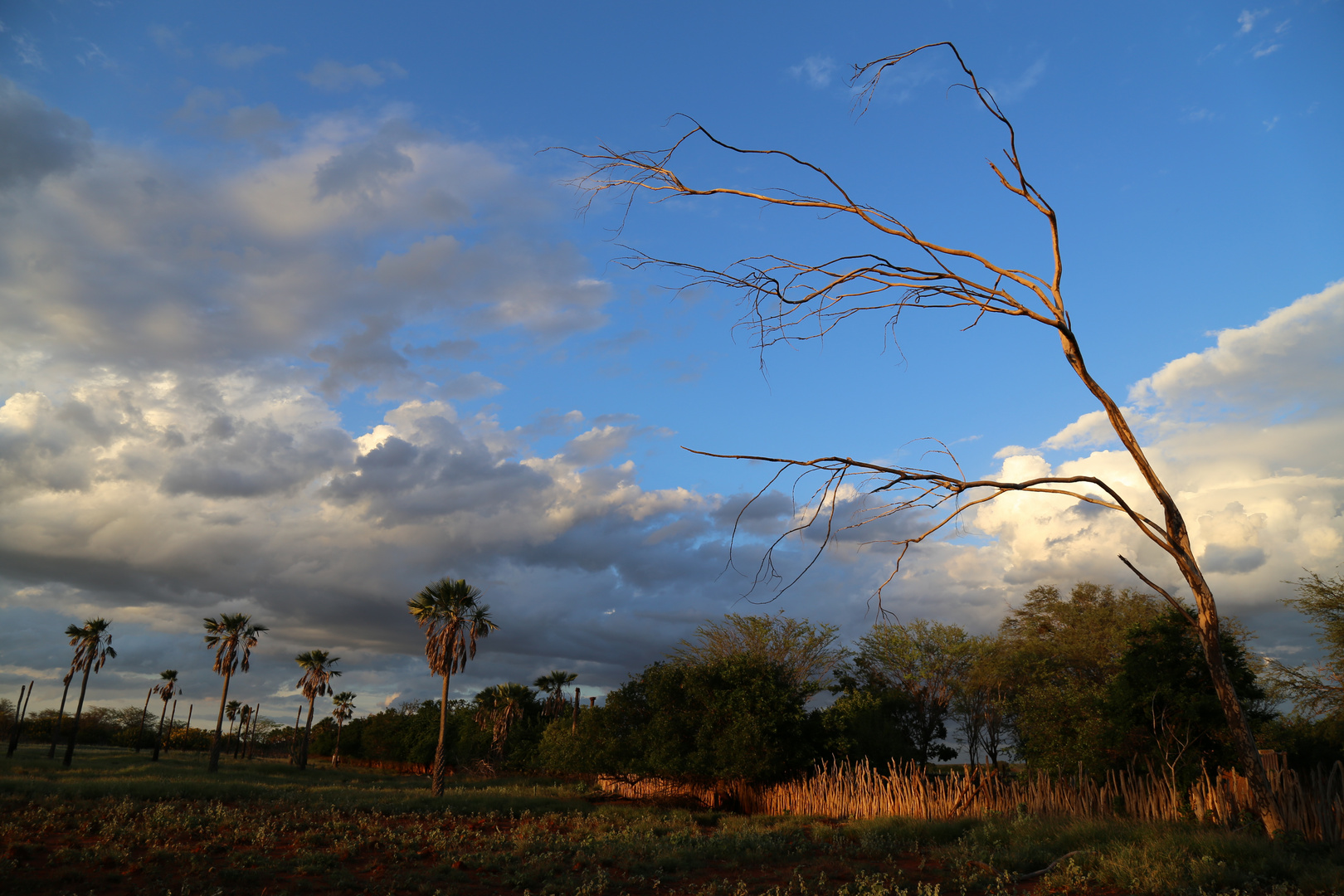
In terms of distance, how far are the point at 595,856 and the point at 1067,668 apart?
28.1 metres

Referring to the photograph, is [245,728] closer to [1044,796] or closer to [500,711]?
[500,711]

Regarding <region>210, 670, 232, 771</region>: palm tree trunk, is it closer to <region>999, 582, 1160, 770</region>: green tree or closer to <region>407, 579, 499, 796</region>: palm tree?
<region>407, 579, 499, 796</region>: palm tree

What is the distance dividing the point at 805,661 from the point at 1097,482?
34939mm

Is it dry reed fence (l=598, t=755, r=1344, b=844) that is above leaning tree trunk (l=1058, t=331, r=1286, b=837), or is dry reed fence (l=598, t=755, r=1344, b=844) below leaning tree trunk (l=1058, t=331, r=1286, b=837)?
below

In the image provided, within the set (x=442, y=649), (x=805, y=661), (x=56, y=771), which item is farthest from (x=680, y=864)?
(x=56, y=771)

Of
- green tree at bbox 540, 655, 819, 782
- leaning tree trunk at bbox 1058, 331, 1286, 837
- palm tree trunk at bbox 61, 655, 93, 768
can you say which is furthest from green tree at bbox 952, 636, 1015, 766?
palm tree trunk at bbox 61, 655, 93, 768

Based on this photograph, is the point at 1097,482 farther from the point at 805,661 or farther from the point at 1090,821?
the point at 805,661

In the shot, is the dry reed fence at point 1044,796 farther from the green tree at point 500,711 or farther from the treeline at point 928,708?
the green tree at point 500,711

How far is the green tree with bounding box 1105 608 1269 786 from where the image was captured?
12234 millimetres

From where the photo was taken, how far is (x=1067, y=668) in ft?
104

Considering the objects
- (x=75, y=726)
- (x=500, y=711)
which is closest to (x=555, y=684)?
(x=500, y=711)

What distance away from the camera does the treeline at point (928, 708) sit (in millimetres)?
13359

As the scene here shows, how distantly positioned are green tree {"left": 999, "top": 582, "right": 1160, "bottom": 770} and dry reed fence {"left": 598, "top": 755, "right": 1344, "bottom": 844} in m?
0.84

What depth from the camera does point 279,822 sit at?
567 inches
